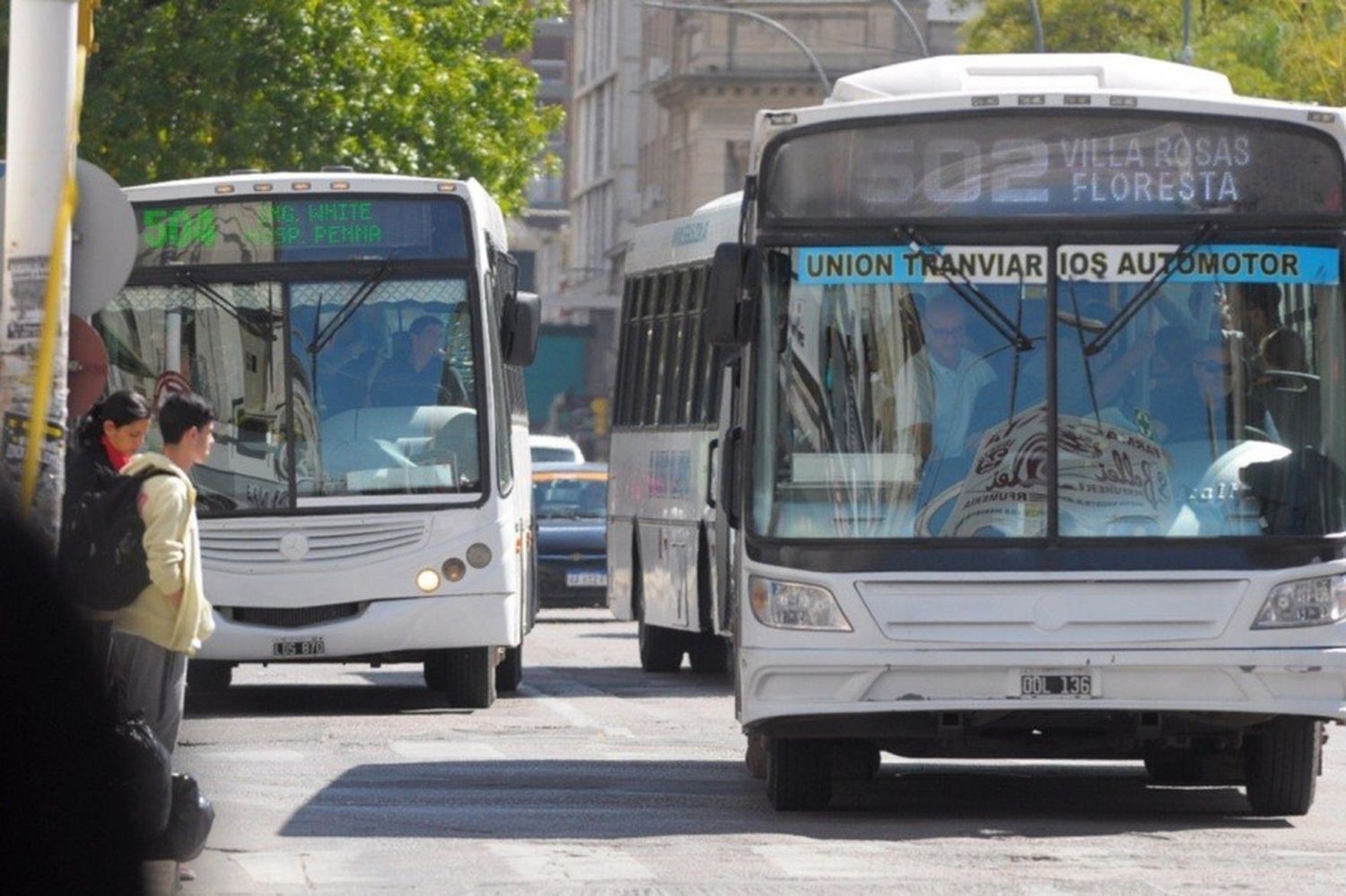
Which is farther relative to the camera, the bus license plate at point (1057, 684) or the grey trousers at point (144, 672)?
the bus license plate at point (1057, 684)

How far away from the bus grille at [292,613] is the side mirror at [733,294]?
262 inches

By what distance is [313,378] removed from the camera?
63.1 ft

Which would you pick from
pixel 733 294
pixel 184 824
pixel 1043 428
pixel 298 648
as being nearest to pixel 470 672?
pixel 298 648

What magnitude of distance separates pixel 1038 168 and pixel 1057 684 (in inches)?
79.0

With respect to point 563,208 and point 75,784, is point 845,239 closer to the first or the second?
point 75,784

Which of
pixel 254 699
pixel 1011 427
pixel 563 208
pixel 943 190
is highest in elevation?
pixel 563 208

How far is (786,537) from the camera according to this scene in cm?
1280

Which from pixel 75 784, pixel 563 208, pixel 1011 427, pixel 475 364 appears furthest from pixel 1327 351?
pixel 563 208

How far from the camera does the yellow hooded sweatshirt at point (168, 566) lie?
10.7m

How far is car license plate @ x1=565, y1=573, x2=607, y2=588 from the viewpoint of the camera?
33.2 meters

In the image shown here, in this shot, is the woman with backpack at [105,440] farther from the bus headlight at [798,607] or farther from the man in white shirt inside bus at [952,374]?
the man in white shirt inside bus at [952,374]

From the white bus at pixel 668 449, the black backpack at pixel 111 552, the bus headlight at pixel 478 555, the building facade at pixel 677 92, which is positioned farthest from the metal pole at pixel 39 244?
the building facade at pixel 677 92

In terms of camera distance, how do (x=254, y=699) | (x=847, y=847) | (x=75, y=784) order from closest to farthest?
1. (x=75, y=784)
2. (x=847, y=847)
3. (x=254, y=699)

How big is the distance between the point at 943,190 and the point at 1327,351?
1.56m
